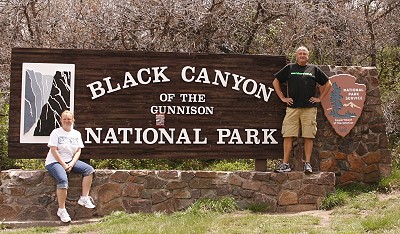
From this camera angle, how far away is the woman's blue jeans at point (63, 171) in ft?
21.6

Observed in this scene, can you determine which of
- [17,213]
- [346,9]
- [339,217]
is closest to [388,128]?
[346,9]

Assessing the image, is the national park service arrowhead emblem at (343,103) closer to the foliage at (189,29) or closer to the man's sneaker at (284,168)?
the man's sneaker at (284,168)

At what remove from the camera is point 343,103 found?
7.93 metres

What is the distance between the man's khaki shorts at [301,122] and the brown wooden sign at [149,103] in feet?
0.89

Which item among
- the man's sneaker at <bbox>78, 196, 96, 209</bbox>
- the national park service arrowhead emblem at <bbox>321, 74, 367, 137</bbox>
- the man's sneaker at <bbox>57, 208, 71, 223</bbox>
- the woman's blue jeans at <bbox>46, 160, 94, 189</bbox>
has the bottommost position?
the man's sneaker at <bbox>57, 208, 71, 223</bbox>

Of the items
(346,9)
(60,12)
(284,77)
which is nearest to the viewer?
(284,77)

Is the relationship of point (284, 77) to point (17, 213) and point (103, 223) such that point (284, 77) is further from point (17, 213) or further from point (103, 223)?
point (17, 213)

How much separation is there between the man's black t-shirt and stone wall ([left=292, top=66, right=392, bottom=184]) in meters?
0.55

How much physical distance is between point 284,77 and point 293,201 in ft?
6.32

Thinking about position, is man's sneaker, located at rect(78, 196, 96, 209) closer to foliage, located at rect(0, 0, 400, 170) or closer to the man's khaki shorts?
foliage, located at rect(0, 0, 400, 170)

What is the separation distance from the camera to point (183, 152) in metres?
7.54

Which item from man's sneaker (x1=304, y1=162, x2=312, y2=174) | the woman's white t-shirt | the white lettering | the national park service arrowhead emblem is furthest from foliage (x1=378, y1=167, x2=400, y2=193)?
the woman's white t-shirt

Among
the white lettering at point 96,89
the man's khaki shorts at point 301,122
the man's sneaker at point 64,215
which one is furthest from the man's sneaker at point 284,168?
the man's sneaker at point 64,215

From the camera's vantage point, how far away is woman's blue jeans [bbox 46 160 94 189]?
6.58 metres
